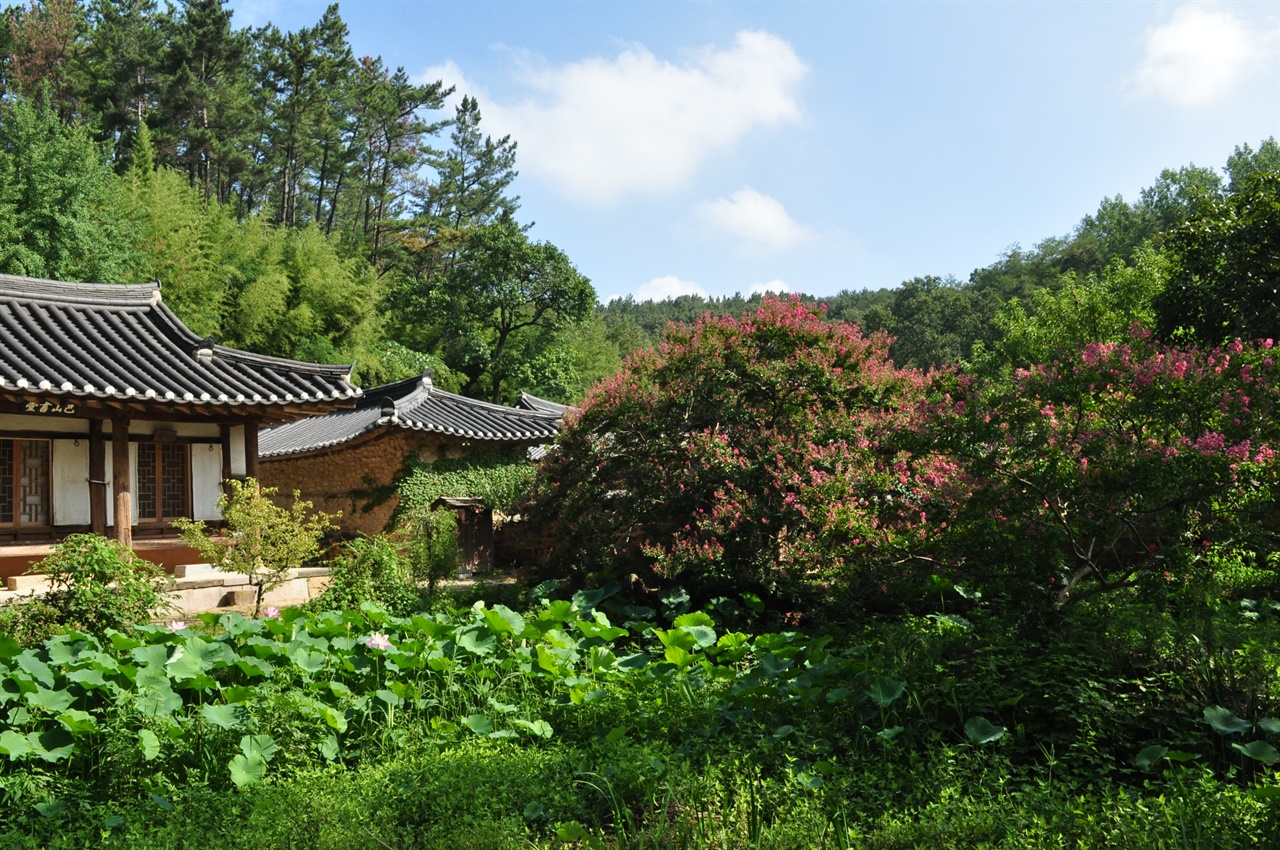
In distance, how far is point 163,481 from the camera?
11.0 meters

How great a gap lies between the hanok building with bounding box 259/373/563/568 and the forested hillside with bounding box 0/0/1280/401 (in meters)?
Result: 6.51

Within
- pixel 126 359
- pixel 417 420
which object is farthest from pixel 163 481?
pixel 417 420

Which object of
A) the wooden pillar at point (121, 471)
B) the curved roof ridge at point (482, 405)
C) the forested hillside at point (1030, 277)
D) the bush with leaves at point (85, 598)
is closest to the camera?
the bush with leaves at point (85, 598)

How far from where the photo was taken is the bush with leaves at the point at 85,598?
6.08 meters

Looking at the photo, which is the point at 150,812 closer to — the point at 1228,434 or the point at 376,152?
the point at 1228,434

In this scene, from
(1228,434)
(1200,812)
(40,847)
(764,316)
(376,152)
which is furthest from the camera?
(376,152)

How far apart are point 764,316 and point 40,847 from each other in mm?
6628

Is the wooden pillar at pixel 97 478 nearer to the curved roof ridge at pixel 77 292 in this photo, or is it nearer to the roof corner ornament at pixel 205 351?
the roof corner ornament at pixel 205 351

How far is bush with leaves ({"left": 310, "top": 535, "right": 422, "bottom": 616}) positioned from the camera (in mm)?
8000

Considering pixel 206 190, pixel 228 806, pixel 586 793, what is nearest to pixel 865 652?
pixel 586 793

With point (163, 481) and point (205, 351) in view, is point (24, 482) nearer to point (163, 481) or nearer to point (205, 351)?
point (163, 481)

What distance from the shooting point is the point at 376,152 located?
3900 centimetres

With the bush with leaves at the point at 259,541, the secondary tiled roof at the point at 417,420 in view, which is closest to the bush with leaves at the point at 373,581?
the bush with leaves at the point at 259,541

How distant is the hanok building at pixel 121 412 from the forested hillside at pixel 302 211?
30.4ft
